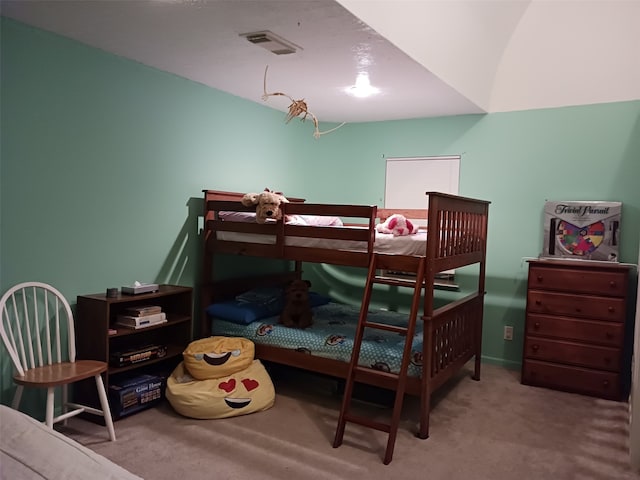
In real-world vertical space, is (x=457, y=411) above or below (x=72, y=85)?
below

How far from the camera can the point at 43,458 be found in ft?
3.07

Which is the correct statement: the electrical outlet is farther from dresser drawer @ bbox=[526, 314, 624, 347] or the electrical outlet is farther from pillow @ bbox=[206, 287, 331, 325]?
pillow @ bbox=[206, 287, 331, 325]

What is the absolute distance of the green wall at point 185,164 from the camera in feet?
9.16

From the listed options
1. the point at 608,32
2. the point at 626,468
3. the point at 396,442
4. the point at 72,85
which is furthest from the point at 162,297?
the point at 608,32

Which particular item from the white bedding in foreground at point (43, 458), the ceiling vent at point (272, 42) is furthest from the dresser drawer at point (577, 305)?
the white bedding in foreground at point (43, 458)

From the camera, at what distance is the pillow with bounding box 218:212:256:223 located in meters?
3.75

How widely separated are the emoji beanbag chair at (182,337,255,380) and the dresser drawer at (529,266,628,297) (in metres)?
2.29

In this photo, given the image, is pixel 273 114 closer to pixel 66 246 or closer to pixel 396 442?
pixel 66 246

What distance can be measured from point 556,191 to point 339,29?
2.58m

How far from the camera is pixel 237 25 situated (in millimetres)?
2635

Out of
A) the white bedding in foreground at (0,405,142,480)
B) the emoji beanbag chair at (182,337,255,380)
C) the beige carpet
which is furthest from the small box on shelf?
the white bedding in foreground at (0,405,142,480)

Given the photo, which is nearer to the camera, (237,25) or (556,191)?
(237,25)

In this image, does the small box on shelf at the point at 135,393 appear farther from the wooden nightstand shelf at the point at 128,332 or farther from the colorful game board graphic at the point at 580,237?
the colorful game board graphic at the point at 580,237

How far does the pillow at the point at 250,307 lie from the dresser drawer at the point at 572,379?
2.08 m
